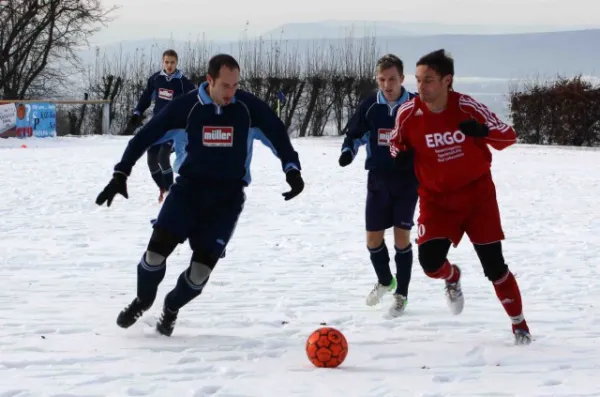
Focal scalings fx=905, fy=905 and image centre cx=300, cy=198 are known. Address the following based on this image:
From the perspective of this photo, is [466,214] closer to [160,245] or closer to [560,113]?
[160,245]

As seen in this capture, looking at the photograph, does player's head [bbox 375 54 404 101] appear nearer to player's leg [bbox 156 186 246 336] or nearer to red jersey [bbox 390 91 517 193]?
red jersey [bbox 390 91 517 193]

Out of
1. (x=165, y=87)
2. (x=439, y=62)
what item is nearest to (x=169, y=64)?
(x=165, y=87)

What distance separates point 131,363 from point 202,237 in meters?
0.99

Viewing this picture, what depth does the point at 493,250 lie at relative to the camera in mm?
5406

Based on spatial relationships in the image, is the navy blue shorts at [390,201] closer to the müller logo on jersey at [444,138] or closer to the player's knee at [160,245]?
the müller logo on jersey at [444,138]

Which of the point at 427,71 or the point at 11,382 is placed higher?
the point at 427,71

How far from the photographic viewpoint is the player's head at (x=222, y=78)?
536cm

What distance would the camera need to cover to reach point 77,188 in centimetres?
1389

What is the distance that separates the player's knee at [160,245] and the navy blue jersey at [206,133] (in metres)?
0.38

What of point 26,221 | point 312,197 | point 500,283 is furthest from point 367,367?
point 312,197

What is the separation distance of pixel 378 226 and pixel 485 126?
1564 mm

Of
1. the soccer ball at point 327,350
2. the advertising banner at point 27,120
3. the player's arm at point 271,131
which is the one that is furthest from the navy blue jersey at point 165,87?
the advertising banner at point 27,120

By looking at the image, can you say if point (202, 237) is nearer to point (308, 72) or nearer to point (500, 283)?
point (500, 283)

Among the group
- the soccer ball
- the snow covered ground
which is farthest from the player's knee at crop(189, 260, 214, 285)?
the soccer ball
